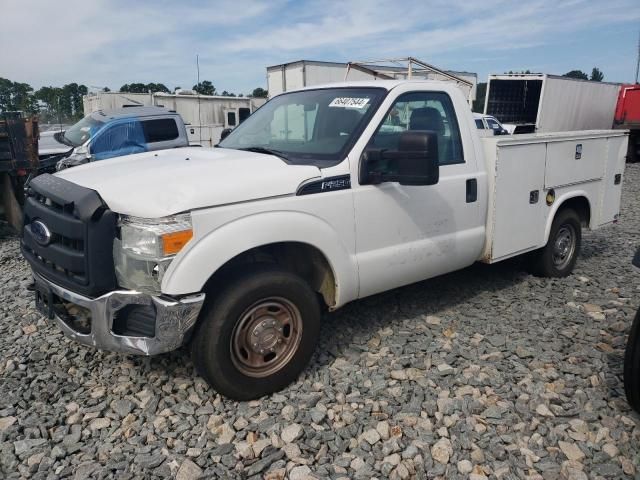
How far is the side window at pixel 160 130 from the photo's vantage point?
10.3m

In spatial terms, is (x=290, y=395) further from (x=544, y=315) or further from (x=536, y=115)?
(x=536, y=115)

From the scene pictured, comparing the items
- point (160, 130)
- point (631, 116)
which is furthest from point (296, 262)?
point (631, 116)

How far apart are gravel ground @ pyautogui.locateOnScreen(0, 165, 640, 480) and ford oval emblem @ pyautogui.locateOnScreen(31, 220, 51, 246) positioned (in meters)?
1.00

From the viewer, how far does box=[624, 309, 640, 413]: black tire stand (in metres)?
2.85

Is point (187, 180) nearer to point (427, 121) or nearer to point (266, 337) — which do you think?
point (266, 337)

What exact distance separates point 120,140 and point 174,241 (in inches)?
323

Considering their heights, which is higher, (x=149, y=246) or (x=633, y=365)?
(x=149, y=246)

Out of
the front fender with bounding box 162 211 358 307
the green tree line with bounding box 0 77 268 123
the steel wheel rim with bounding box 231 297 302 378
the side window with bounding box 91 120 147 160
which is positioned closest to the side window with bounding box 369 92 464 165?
the front fender with bounding box 162 211 358 307

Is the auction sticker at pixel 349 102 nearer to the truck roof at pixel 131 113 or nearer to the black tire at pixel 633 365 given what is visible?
the black tire at pixel 633 365

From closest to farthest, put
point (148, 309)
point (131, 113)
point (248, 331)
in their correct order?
point (148, 309) → point (248, 331) → point (131, 113)

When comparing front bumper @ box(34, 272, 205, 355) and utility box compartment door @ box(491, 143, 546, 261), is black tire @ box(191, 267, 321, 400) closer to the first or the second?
front bumper @ box(34, 272, 205, 355)

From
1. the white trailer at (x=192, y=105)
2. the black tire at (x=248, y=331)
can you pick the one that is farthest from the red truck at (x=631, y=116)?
the black tire at (x=248, y=331)

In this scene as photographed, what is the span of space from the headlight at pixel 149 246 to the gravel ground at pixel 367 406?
35.9 inches

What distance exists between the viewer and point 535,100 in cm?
1773
